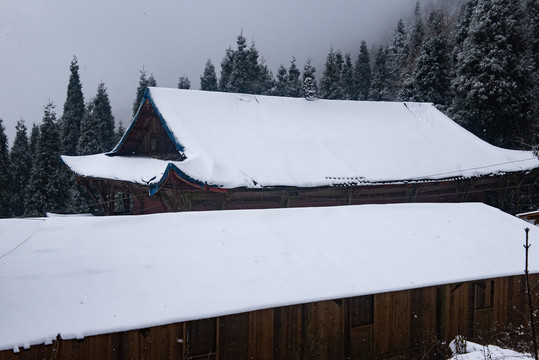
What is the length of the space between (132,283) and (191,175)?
21.8 feet

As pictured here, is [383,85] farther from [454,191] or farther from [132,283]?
[132,283]

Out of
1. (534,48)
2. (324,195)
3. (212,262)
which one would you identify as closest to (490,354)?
(212,262)

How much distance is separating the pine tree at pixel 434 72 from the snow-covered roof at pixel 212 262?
22.6 meters

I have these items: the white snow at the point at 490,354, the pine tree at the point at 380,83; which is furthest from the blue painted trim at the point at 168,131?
the pine tree at the point at 380,83

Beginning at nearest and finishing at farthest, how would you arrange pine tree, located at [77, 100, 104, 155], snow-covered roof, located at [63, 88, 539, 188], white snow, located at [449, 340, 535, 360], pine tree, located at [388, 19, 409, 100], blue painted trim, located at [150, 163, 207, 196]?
white snow, located at [449, 340, 535, 360], blue painted trim, located at [150, 163, 207, 196], snow-covered roof, located at [63, 88, 539, 188], pine tree, located at [77, 100, 104, 155], pine tree, located at [388, 19, 409, 100]

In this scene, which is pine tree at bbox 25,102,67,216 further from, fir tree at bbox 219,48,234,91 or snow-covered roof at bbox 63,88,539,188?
fir tree at bbox 219,48,234,91

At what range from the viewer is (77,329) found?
4910 mm

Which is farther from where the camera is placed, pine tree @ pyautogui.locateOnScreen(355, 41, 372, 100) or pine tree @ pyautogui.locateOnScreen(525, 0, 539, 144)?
pine tree @ pyautogui.locateOnScreen(355, 41, 372, 100)

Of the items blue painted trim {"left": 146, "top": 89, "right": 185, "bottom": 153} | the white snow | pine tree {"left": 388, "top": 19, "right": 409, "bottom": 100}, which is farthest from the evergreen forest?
the white snow

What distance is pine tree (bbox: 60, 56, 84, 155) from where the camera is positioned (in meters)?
38.4

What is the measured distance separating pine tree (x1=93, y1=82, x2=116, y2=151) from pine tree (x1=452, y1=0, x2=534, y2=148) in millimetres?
35021

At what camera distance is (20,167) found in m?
42.4

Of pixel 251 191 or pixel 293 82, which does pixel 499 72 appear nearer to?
pixel 251 191

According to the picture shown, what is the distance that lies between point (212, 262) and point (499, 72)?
2410cm
